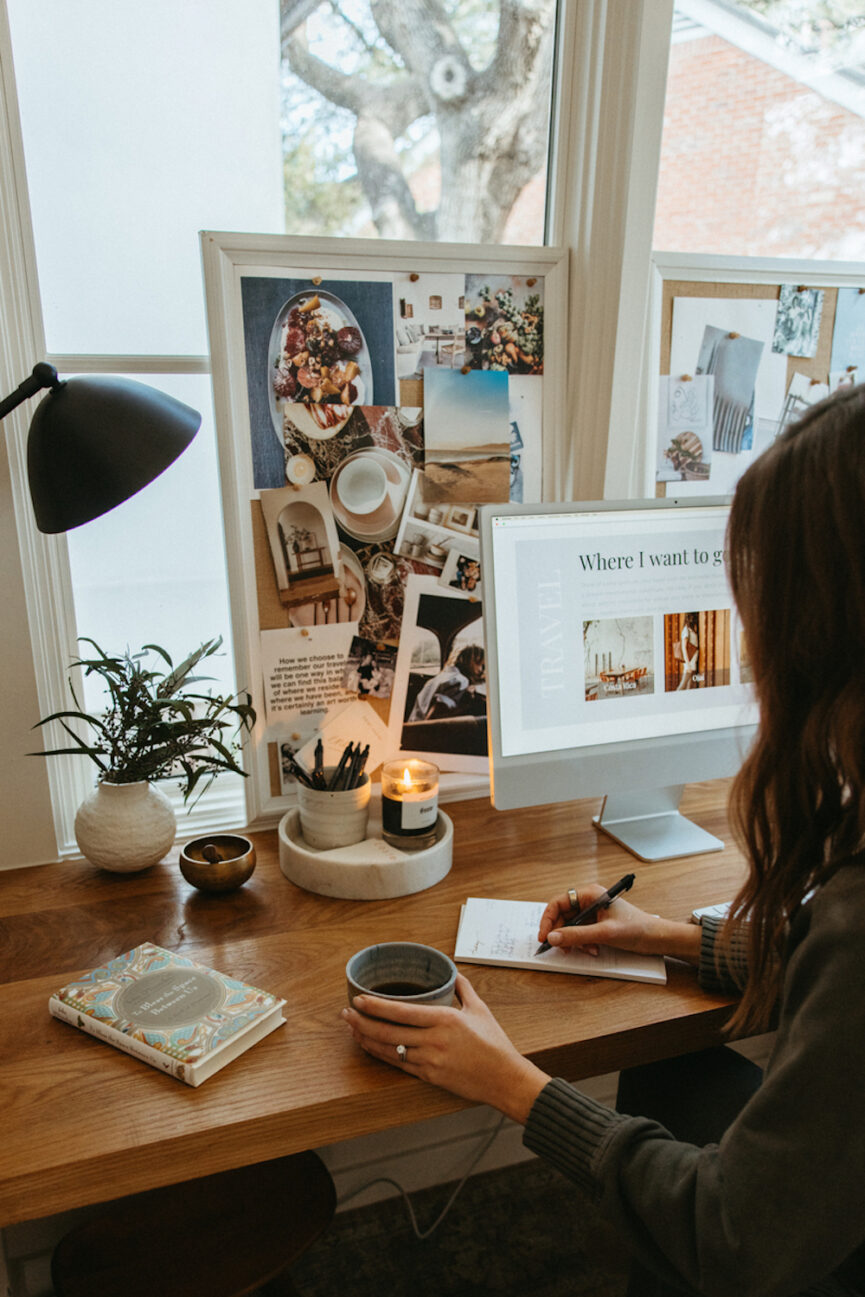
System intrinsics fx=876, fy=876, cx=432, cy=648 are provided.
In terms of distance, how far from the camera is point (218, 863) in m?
1.05

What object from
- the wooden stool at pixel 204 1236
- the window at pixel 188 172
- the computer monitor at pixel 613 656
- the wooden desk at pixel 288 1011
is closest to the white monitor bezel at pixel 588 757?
the computer monitor at pixel 613 656

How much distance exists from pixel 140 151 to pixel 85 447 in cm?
48

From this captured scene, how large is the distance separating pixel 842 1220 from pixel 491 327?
109cm

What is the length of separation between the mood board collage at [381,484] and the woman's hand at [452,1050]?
50 centimetres

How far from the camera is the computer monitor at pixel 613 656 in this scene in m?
1.06

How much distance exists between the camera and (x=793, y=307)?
56.4 inches

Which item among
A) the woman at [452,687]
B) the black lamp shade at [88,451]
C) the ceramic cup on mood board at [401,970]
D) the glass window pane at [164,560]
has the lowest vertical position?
the ceramic cup on mood board at [401,970]

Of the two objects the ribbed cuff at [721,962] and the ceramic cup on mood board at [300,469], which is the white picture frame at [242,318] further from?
the ribbed cuff at [721,962]

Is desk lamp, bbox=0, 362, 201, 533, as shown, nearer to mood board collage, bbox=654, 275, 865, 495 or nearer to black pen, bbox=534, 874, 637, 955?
black pen, bbox=534, 874, 637, 955

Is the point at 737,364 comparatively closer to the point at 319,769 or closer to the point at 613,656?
the point at 613,656

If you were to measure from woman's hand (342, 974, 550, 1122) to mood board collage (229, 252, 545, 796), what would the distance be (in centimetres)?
50

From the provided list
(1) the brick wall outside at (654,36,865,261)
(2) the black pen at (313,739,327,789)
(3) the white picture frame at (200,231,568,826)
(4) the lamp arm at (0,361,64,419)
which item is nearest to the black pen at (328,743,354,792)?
(2) the black pen at (313,739,327,789)

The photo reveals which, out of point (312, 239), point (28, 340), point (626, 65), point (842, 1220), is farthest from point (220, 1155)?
point (626, 65)

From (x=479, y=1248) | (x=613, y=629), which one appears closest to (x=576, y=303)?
(x=613, y=629)
